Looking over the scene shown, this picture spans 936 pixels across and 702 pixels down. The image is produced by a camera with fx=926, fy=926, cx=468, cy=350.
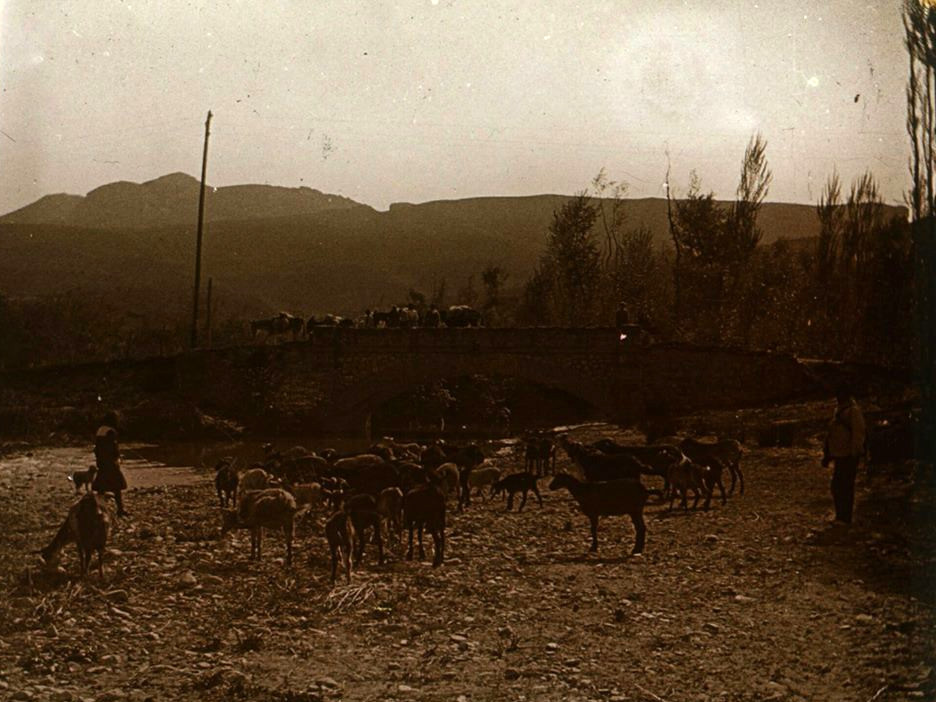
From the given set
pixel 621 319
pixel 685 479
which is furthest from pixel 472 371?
pixel 685 479

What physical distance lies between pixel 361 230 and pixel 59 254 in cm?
3100

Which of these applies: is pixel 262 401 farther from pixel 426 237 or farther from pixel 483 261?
pixel 426 237

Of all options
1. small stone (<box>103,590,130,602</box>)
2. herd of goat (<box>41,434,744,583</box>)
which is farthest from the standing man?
small stone (<box>103,590,130,602</box>)

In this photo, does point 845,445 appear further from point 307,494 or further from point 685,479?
point 307,494

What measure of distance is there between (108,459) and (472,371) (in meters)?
19.1

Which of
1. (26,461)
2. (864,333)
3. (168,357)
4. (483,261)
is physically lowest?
(26,461)

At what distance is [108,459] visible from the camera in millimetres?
13414

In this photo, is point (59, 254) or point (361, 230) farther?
point (361, 230)

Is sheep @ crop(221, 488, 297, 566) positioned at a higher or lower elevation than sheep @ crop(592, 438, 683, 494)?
lower

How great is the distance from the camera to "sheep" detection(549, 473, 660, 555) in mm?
10898

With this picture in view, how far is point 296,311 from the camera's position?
250ft

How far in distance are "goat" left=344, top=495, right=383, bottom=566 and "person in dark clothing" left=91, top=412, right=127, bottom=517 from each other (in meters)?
4.37

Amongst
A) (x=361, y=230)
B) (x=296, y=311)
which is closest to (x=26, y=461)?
(x=296, y=311)

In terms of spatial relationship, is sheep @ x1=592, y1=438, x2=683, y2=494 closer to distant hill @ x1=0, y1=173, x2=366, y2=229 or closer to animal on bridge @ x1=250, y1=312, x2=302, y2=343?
animal on bridge @ x1=250, y1=312, x2=302, y2=343
